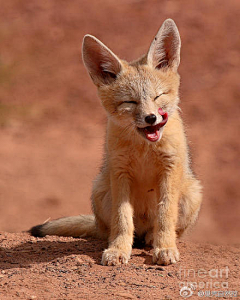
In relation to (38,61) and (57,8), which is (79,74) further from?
(57,8)

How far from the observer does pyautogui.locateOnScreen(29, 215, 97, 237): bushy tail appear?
5422 mm

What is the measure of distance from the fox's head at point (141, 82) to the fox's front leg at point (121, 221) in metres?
0.53

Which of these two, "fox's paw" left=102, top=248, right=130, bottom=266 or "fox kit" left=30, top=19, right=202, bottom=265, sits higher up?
"fox kit" left=30, top=19, right=202, bottom=265

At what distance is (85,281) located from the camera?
3.72 meters

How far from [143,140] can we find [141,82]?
0.52 metres

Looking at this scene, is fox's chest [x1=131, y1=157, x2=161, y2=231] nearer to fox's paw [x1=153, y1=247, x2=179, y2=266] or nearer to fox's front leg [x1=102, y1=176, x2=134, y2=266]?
fox's front leg [x1=102, y1=176, x2=134, y2=266]

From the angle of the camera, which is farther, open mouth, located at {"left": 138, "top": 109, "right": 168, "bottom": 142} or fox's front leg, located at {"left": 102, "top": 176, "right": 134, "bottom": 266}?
fox's front leg, located at {"left": 102, "top": 176, "right": 134, "bottom": 266}

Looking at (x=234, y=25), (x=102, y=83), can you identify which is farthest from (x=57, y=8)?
(x=102, y=83)

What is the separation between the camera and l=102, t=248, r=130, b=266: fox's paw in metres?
4.12

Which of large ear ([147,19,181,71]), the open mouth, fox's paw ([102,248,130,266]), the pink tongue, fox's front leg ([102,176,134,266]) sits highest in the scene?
large ear ([147,19,181,71])

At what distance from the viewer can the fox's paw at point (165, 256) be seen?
4.12 metres

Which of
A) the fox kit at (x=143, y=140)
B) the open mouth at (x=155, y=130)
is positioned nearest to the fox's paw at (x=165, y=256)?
the fox kit at (x=143, y=140)

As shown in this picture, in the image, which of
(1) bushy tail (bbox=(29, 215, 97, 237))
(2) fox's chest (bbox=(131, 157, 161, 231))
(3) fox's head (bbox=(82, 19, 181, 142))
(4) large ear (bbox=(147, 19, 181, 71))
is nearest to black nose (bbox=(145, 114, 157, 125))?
(3) fox's head (bbox=(82, 19, 181, 142))

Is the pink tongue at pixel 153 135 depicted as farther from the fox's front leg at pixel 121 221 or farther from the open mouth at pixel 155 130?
the fox's front leg at pixel 121 221
